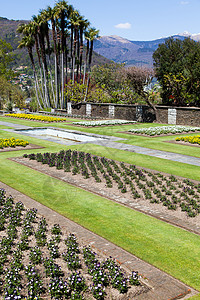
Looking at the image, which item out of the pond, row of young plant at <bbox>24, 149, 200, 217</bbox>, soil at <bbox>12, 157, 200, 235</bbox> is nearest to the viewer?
soil at <bbox>12, 157, 200, 235</bbox>

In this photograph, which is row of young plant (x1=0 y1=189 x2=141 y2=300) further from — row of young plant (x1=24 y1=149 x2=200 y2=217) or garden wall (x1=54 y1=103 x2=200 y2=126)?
garden wall (x1=54 y1=103 x2=200 y2=126)

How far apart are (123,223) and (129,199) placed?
1769 millimetres

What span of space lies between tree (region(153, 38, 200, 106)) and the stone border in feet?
99.1

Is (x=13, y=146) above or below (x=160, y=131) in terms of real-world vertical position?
below

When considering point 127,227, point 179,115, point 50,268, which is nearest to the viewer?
point 50,268

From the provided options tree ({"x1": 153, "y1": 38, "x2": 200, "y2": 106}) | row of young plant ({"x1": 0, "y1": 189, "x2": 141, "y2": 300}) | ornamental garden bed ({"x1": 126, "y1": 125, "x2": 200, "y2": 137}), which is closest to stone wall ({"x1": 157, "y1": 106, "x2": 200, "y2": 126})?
ornamental garden bed ({"x1": 126, "y1": 125, "x2": 200, "y2": 137})

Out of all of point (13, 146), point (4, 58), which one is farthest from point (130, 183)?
point (4, 58)

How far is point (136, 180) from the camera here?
1063 cm

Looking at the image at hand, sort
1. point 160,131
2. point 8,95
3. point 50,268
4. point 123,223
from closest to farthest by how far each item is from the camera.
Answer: point 50,268, point 123,223, point 160,131, point 8,95

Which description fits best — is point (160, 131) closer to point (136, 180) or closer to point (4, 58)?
point (136, 180)

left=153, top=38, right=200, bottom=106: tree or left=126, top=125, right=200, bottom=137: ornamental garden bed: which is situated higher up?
left=153, top=38, right=200, bottom=106: tree

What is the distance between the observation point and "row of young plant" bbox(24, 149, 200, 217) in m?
8.87

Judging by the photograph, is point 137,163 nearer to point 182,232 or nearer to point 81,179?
point 81,179

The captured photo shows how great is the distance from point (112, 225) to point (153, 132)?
16022 millimetres
